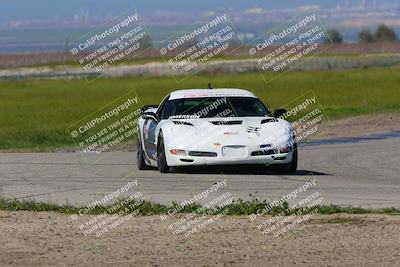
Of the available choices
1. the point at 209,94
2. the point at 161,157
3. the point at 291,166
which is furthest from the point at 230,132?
the point at 209,94

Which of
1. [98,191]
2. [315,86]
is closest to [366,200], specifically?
[98,191]

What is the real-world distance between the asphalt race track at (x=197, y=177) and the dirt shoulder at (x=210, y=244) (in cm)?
205

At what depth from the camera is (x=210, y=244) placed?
1227 centimetres

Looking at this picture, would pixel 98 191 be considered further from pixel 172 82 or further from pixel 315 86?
pixel 172 82

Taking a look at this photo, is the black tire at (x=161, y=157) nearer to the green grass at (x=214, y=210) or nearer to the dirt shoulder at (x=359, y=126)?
the green grass at (x=214, y=210)

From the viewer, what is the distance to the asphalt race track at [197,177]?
54.2 feet

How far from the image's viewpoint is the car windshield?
2038 cm

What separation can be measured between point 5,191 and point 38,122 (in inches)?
927

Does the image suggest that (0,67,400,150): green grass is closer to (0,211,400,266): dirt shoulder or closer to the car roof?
the car roof

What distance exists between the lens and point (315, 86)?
2484 inches

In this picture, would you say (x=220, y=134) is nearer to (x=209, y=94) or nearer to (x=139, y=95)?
(x=209, y=94)

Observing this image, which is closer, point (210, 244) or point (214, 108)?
point (210, 244)

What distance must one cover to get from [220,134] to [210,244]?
7.41 meters

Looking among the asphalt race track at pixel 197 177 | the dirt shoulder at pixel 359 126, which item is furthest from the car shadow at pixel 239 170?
the dirt shoulder at pixel 359 126
